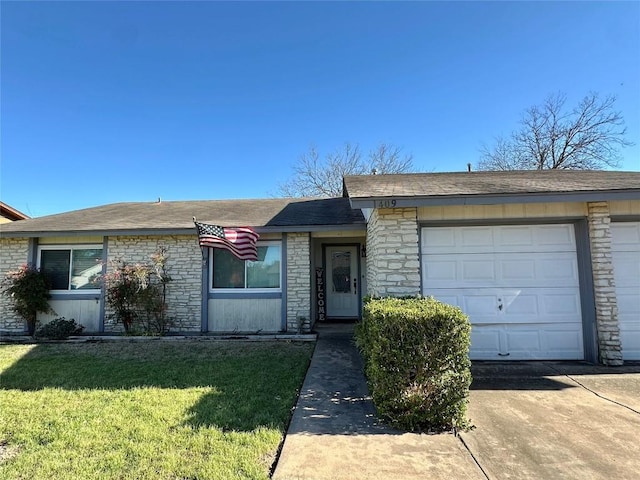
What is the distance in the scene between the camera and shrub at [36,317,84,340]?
7922mm

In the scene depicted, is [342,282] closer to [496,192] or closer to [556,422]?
[496,192]

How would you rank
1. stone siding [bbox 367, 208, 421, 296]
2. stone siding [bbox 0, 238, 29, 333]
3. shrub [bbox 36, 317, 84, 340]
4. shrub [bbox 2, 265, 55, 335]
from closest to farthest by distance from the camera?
stone siding [bbox 367, 208, 421, 296] → shrub [bbox 36, 317, 84, 340] → shrub [bbox 2, 265, 55, 335] → stone siding [bbox 0, 238, 29, 333]

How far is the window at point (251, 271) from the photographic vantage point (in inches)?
341

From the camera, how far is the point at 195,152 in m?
16.2

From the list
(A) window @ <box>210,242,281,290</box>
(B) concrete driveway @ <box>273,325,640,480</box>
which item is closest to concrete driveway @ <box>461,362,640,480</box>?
(B) concrete driveway @ <box>273,325,640,480</box>

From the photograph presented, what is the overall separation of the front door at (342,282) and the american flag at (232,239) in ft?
10.5

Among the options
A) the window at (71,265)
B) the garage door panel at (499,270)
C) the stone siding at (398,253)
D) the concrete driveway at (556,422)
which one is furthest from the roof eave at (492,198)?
the window at (71,265)

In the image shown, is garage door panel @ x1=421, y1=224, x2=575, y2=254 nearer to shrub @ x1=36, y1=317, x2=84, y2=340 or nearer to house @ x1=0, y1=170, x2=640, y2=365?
house @ x1=0, y1=170, x2=640, y2=365

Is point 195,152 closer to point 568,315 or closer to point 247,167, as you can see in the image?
point 247,167

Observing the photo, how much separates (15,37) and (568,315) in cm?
1429

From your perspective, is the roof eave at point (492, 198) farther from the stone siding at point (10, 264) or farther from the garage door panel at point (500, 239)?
the stone siding at point (10, 264)

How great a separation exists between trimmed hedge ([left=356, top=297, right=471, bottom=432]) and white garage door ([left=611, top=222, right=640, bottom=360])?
420 cm

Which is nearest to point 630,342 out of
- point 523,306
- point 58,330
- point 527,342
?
point 527,342

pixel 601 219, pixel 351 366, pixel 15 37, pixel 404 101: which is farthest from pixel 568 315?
pixel 15 37
